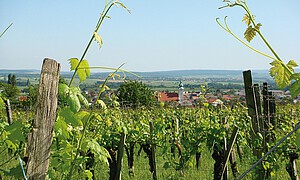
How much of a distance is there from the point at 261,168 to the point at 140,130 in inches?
88.0

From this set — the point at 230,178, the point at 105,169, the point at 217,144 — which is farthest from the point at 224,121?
the point at 105,169

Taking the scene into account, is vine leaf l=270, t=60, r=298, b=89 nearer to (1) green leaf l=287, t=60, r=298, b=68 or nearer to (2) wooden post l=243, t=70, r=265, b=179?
(1) green leaf l=287, t=60, r=298, b=68

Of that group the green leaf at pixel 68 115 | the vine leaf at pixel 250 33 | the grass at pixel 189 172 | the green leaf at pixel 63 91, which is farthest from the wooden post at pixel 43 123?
the grass at pixel 189 172

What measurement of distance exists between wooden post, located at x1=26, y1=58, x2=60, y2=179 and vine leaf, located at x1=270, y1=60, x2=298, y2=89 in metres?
0.87

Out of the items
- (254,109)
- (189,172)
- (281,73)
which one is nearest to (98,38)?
(281,73)

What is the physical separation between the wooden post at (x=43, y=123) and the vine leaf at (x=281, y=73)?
0.87 meters

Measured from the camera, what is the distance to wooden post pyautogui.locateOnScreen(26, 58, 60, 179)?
1735mm

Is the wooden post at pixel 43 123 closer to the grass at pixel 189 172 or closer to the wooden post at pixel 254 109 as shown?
the wooden post at pixel 254 109

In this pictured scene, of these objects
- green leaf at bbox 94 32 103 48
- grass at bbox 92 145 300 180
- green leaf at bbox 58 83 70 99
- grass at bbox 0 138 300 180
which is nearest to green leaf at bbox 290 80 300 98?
green leaf at bbox 94 32 103 48

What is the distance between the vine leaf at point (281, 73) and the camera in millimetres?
1614

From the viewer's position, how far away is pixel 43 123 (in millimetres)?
1757

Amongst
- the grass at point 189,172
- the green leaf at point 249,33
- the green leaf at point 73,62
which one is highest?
the green leaf at point 249,33

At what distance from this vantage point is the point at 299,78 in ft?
5.20

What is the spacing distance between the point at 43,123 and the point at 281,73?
37.9 inches
